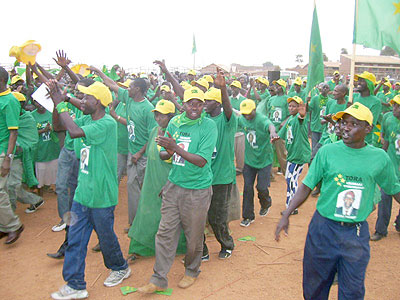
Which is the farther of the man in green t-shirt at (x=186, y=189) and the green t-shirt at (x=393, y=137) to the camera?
the green t-shirt at (x=393, y=137)

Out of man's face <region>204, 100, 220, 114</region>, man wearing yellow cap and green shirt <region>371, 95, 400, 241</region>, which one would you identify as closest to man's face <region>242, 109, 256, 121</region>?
man's face <region>204, 100, 220, 114</region>

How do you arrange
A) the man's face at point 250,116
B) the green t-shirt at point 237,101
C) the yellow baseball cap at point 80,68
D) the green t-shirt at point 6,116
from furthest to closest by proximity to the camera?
the green t-shirt at point 237,101, the yellow baseball cap at point 80,68, the man's face at point 250,116, the green t-shirt at point 6,116

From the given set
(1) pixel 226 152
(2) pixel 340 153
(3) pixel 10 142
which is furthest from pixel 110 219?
(2) pixel 340 153

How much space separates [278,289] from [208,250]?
132cm

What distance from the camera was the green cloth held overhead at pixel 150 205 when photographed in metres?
5.01

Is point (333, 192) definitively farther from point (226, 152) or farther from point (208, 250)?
point (208, 250)

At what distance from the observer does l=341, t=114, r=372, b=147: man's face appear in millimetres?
3166

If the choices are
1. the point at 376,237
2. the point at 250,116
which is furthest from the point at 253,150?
the point at 376,237

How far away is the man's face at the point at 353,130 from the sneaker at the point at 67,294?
125 inches

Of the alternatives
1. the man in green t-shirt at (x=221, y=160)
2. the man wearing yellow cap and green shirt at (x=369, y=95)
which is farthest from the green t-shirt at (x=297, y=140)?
the man in green t-shirt at (x=221, y=160)

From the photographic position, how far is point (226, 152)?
509cm

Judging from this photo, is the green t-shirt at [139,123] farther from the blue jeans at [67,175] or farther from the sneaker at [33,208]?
the sneaker at [33,208]

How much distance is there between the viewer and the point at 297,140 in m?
6.60

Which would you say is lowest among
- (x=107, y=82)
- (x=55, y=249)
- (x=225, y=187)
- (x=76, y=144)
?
(x=55, y=249)
